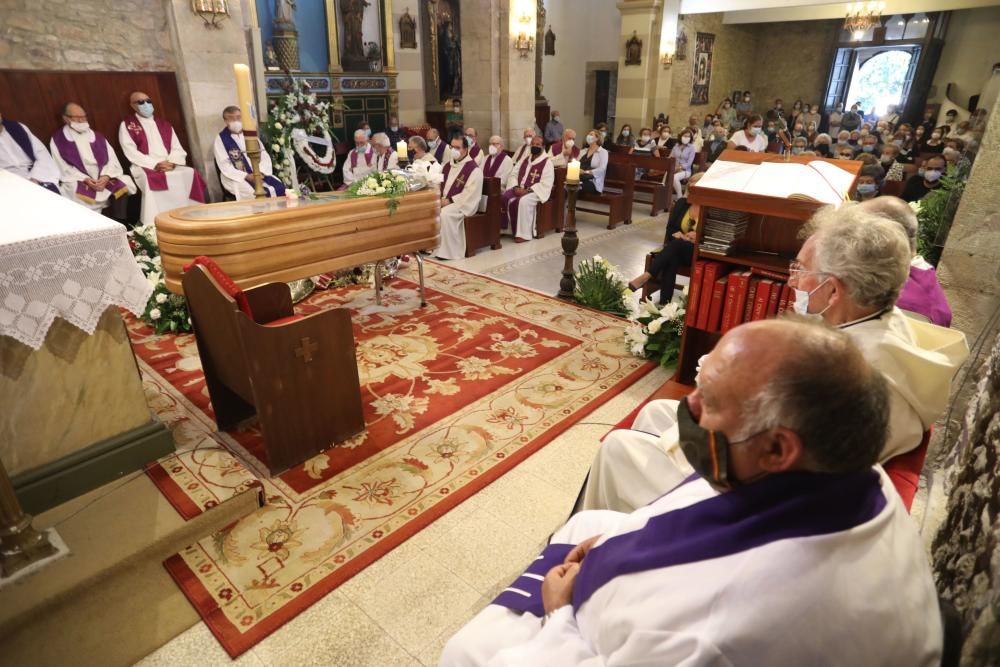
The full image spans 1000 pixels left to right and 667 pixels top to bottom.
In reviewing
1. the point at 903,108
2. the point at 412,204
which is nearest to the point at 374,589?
the point at 412,204

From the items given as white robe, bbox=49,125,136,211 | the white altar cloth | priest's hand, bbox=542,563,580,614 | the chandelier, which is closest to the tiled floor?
priest's hand, bbox=542,563,580,614

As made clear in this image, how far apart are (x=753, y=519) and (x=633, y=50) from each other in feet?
47.2

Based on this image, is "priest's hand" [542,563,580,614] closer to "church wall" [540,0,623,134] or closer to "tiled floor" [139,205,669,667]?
"tiled floor" [139,205,669,667]

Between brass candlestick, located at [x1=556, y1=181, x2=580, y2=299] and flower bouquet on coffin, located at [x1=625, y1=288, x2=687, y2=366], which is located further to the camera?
brass candlestick, located at [x1=556, y1=181, x2=580, y2=299]

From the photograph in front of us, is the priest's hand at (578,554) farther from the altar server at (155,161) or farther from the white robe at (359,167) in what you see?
the white robe at (359,167)

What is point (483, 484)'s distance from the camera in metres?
2.88

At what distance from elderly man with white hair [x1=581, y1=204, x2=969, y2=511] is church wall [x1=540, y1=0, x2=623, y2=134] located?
14.1 metres

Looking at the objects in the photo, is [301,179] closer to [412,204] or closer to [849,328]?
[412,204]

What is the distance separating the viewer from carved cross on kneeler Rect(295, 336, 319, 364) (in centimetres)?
279

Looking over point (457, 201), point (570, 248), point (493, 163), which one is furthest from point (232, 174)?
point (570, 248)

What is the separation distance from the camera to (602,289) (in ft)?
16.6

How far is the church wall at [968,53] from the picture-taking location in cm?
1456

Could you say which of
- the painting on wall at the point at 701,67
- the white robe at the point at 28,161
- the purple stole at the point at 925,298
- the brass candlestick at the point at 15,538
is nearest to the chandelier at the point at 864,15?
the painting on wall at the point at 701,67

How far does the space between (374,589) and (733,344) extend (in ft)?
5.95
